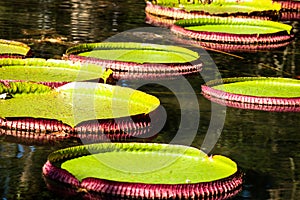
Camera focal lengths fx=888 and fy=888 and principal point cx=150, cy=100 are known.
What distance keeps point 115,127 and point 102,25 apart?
425 centimetres

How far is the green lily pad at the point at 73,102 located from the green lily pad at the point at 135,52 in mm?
1412

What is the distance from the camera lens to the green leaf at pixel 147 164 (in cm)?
428

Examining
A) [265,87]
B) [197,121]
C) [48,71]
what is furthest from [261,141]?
[48,71]

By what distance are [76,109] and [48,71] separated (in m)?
1.18

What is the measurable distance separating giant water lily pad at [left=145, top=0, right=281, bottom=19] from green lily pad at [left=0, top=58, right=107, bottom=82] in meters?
3.58

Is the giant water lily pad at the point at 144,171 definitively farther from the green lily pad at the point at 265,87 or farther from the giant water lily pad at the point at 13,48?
the giant water lily pad at the point at 13,48

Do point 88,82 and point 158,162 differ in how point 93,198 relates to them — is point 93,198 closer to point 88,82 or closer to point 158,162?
point 158,162

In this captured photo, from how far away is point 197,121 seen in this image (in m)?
5.73

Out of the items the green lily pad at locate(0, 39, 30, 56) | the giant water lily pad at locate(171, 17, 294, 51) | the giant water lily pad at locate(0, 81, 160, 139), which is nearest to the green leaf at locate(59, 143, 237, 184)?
the giant water lily pad at locate(0, 81, 160, 139)

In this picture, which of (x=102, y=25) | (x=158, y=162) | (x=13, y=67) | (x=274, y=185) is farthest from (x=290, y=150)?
(x=102, y=25)

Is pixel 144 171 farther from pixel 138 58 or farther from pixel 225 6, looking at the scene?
pixel 225 6

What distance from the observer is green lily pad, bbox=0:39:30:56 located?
23.6ft

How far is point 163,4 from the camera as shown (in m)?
10.7

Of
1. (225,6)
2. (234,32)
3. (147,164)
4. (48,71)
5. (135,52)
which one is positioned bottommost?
(225,6)
